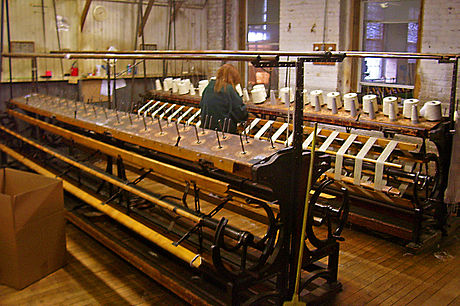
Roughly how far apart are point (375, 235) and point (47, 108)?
4.11 m

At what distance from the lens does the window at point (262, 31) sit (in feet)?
29.0

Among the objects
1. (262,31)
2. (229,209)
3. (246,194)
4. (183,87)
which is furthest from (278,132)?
(262,31)

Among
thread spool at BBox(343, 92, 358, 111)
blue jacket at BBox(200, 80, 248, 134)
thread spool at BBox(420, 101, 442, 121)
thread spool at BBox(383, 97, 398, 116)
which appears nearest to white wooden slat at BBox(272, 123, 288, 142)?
blue jacket at BBox(200, 80, 248, 134)

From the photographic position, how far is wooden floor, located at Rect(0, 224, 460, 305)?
11.0 ft

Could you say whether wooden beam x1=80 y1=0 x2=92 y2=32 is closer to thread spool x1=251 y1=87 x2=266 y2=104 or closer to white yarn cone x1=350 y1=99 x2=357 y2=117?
thread spool x1=251 y1=87 x2=266 y2=104

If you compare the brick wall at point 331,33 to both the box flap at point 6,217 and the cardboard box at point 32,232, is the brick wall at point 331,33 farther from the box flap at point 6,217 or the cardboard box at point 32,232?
the box flap at point 6,217

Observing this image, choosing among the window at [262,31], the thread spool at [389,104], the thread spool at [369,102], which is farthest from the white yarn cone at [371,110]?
the window at [262,31]

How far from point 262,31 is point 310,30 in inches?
67.6

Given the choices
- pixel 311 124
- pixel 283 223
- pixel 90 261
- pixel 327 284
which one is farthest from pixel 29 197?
pixel 311 124

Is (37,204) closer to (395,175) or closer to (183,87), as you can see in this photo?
(395,175)

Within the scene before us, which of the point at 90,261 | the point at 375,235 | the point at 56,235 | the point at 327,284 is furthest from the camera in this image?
the point at 375,235

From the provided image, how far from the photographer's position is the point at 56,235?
3.71 m

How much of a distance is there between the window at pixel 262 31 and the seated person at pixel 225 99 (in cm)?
414

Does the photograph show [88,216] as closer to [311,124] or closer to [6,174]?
[6,174]
